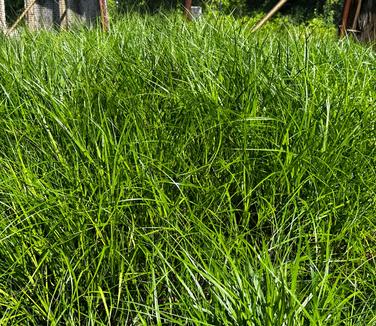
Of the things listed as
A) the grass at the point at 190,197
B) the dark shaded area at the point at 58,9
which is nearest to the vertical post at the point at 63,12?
the dark shaded area at the point at 58,9

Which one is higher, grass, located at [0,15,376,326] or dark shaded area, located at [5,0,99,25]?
grass, located at [0,15,376,326]

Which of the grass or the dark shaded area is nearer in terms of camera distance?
the grass

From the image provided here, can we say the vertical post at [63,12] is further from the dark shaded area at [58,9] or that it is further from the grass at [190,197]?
the grass at [190,197]

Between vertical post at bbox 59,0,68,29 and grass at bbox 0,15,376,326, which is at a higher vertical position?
grass at bbox 0,15,376,326

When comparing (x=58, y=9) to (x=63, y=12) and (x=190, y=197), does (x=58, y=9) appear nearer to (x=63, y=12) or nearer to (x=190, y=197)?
(x=63, y=12)

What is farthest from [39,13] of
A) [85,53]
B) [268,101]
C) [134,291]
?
[134,291]

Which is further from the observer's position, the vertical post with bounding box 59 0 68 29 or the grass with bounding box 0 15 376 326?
the vertical post with bounding box 59 0 68 29

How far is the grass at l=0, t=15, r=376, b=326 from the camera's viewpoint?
1.17 meters

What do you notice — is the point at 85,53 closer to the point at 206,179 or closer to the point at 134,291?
the point at 206,179

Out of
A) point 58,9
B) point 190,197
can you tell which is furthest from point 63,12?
point 190,197

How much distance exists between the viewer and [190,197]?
1515 millimetres

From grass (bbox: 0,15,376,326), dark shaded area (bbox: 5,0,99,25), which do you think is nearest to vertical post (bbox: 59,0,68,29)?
dark shaded area (bbox: 5,0,99,25)

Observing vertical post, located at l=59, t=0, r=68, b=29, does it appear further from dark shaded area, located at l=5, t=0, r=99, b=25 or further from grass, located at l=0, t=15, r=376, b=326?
grass, located at l=0, t=15, r=376, b=326

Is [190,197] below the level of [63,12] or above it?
above
